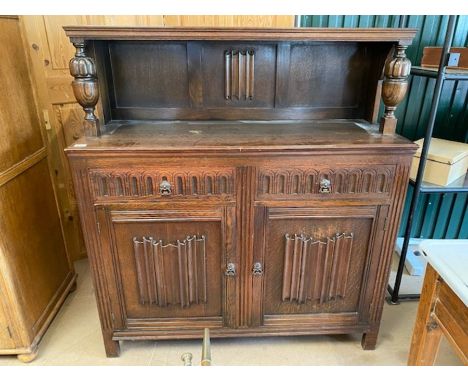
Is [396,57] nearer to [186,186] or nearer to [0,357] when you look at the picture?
[186,186]

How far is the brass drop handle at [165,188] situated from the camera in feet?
4.29

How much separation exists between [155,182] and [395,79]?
38.5 inches

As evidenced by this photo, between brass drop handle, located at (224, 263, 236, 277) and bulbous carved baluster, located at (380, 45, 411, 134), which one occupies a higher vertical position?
bulbous carved baluster, located at (380, 45, 411, 134)

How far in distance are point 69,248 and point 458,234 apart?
99.7 inches

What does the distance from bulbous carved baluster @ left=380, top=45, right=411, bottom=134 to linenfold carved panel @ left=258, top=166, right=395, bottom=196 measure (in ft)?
0.80

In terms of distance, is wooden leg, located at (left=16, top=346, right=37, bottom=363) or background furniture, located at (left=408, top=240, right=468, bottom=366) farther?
wooden leg, located at (left=16, top=346, right=37, bottom=363)

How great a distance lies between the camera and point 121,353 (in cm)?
168

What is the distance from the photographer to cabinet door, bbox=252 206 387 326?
1406 millimetres

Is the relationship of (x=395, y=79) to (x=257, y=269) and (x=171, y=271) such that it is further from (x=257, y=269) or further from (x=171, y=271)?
(x=171, y=271)

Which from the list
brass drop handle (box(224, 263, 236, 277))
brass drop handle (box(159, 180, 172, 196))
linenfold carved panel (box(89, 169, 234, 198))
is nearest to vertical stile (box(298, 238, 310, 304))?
brass drop handle (box(224, 263, 236, 277))

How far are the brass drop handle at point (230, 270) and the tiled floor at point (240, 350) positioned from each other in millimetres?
437

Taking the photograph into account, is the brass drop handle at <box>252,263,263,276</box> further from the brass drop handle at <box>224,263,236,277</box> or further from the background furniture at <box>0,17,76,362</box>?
the background furniture at <box>0,17,76,362</box>

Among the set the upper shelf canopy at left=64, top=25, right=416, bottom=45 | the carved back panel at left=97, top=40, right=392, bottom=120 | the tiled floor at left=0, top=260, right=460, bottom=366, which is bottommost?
the tiled floor at left=0, top=260, right=460, bottom=366
